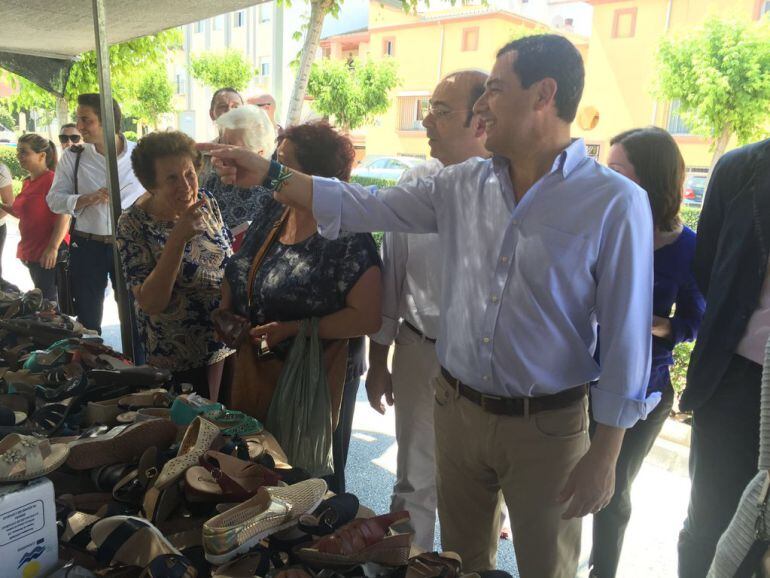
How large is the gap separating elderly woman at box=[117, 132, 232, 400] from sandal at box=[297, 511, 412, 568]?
4.71 ft

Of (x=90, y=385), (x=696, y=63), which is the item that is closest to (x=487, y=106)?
(x=90, y=385)

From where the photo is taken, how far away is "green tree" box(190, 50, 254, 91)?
30.8 meters

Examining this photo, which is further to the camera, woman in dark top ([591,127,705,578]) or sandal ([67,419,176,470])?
woman in dark top ([591,127,705,578])

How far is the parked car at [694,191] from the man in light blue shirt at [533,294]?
16.5 metres

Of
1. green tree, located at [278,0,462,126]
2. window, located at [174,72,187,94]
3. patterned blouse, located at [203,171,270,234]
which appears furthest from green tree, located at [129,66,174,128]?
patterned blouse, located at [203,171,270,234]

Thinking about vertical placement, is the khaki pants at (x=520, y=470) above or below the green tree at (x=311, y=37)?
below

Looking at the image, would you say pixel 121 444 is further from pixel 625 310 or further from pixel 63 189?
pixel 63 189

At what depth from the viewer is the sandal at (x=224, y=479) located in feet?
4.66

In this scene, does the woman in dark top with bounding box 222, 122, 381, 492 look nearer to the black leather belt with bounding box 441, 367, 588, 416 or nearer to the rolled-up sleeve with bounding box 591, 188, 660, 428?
the black leather belt with bounding box 441, 367, 588, 416

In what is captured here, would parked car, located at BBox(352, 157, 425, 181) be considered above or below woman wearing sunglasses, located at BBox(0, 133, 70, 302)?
below

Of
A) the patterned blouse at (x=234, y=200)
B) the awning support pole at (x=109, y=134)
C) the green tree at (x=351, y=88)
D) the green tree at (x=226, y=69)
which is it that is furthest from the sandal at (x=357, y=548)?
the green tree at (x=226, y=69)

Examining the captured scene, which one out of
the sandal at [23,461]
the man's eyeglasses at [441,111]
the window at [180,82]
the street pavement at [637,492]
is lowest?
the street pavement at [637,492]

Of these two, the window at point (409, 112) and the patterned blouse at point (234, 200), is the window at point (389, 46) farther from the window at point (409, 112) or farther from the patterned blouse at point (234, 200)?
the patterned blouse at point (234, 200)

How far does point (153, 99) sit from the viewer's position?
110 feet
